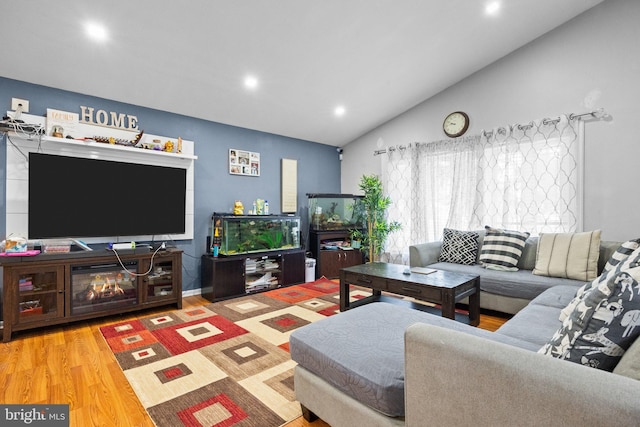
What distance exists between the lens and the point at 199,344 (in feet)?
7.98

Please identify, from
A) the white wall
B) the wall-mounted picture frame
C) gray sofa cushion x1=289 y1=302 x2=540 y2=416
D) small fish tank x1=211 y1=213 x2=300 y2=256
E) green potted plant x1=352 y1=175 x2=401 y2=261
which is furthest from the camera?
green potted plant x1=352 y1=175 x2=401 y2=261

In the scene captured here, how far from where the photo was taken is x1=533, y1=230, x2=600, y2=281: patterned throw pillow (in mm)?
2688

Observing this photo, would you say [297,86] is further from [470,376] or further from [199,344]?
[470,376]

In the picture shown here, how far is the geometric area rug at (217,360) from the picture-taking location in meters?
1.64

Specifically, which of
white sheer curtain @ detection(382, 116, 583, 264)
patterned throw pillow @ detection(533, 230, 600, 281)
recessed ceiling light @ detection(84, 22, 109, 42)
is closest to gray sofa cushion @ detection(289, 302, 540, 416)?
patterned throw pillow @ detection(533, 230, 600, 281)

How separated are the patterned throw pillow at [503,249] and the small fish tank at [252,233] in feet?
7.83

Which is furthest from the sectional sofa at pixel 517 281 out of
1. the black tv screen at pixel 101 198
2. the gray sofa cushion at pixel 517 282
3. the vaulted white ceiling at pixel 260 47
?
the black tv screen at pixel 101 198

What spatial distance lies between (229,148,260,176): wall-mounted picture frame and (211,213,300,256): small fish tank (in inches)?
28.3

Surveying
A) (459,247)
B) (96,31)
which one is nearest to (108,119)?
(96,31)

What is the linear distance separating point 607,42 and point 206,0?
3.70m

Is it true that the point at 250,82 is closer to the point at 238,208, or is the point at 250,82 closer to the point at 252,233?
the point at 238,208

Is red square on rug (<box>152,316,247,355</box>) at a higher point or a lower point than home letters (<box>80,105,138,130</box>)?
lower

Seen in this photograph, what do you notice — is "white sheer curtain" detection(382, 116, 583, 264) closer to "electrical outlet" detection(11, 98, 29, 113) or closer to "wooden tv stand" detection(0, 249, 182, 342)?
"wooden tv stand" detection(0, 249, 182, 342)

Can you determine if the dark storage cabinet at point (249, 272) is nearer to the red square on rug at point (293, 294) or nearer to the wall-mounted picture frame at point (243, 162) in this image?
the red square on rug at point (293, 294)
